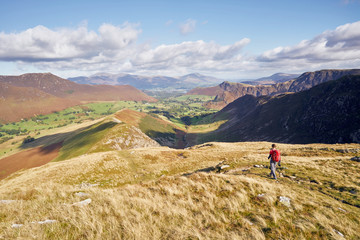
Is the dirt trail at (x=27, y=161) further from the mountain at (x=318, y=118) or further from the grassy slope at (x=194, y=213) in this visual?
the mountain at (x=318, y=118)

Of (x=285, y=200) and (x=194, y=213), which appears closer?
(x=194, y=213)

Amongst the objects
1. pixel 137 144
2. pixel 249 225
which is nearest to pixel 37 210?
pixel 249 225

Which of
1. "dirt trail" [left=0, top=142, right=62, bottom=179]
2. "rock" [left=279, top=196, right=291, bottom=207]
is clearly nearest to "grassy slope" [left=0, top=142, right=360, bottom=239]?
"rock" [left=279, top=196, right=291, bottom=207]

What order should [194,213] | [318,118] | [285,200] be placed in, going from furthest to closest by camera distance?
[318,118]
[285,200]
[194,213]

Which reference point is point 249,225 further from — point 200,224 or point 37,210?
point 37,210

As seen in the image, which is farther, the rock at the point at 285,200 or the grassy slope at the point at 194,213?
the rock at the point at 285,200

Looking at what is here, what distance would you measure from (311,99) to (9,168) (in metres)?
269

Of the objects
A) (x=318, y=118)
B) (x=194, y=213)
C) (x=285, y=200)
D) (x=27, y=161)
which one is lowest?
(x=27, y=161)

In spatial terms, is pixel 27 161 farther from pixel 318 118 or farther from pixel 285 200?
pixel 318 118

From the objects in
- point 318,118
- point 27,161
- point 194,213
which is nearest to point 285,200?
point 194,213

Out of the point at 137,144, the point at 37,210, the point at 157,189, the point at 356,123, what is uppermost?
the point at 37,210

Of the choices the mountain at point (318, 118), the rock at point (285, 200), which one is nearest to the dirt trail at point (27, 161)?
the rock at point (285, 200)

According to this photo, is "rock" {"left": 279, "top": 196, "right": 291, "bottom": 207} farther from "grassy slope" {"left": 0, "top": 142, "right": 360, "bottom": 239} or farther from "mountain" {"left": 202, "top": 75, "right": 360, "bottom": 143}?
"mountain" {"left": 202, "top": 75, "right": 360, "bottom": 143}

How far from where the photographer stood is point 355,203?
12.5 meters
